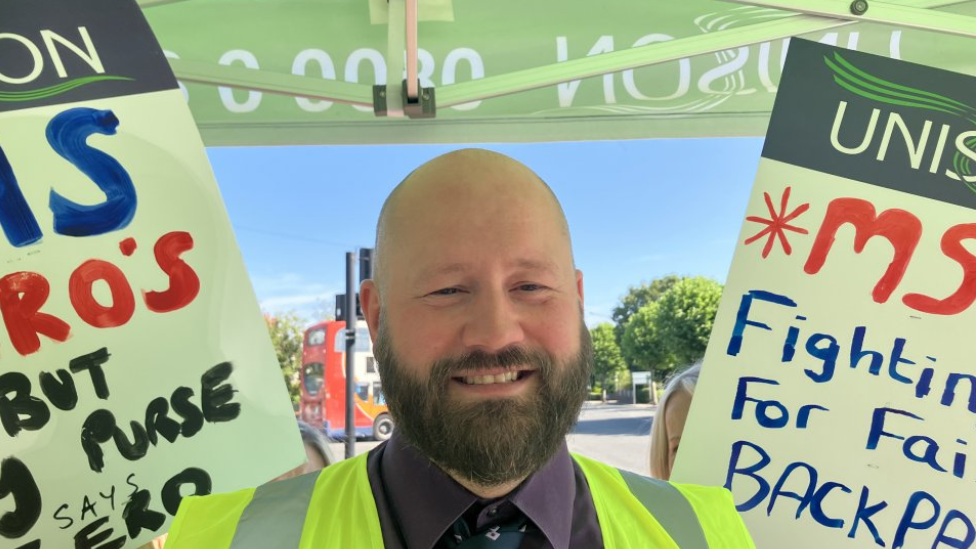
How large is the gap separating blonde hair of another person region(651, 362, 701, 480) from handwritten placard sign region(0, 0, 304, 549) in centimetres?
112

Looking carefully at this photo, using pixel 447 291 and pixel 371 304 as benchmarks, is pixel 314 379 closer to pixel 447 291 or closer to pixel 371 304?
pixel 371 304

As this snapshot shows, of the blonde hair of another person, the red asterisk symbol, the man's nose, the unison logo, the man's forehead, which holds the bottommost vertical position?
the blonde hair of another person

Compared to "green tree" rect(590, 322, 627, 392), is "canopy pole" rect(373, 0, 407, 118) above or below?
above

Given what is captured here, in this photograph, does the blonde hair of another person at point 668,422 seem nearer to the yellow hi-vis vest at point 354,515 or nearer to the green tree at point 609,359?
the yellow hi-vis vest at point 354,515

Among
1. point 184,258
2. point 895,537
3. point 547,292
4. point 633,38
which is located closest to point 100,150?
point 184,258

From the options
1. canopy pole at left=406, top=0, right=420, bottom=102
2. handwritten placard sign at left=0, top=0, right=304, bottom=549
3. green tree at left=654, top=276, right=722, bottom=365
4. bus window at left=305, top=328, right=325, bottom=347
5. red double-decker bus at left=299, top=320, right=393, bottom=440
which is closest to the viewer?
handwritten placard sign at left=0, top=0, right=304, bottom=549

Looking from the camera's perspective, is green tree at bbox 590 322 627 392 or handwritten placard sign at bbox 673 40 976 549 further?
green tree at bbox 590 322 627 392

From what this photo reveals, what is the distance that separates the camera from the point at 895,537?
5.23ft

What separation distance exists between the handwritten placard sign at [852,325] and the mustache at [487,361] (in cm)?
72

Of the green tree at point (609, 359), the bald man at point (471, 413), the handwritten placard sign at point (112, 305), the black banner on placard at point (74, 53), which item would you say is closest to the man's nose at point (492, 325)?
the bald man at point (471, 413)

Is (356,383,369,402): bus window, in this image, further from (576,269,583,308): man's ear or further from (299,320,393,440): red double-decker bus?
(576,269,583,308): man's ear

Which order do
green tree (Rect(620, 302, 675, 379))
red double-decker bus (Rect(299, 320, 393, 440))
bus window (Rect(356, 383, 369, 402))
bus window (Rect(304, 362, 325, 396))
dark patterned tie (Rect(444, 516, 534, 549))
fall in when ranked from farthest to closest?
green tree (Rect(620, 302, 675, 379)) → bus window (Rect(304, 362, 325, 396)) → bus window (Rect(356, 383, 369, 402)) → red double-decker bus (Rect(299, 320, 393, 440)) → dark patterned tie (Rect(444, 516, 534, 549))

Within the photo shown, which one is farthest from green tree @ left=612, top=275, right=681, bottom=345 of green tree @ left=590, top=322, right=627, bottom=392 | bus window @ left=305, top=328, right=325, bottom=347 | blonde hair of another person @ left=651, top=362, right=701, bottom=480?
blonde hair of another person @ left=651, top=362, right=701, bottom=480

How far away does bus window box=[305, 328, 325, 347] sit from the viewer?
1588 cm
